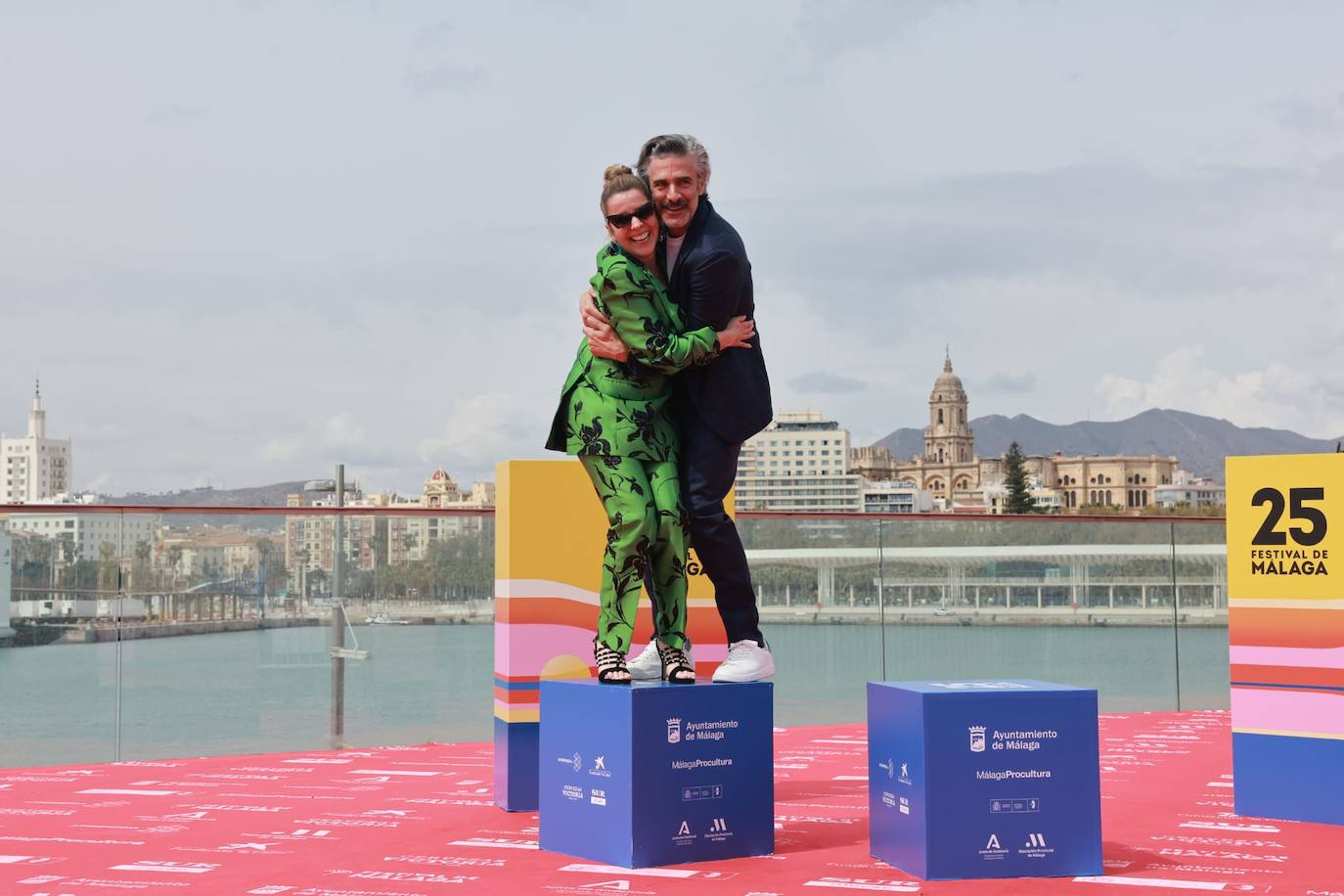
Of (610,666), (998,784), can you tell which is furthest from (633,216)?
(998,784)

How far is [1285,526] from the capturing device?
3771 millimetres

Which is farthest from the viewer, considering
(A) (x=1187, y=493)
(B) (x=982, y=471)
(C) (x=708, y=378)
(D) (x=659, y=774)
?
(B) (x=982, y=471)

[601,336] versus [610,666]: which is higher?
[601,336]

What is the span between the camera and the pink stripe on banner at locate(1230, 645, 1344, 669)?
144 inches

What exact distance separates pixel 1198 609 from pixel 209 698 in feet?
16.2

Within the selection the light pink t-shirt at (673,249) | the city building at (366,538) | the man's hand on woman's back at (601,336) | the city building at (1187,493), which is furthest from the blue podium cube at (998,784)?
the city building at (1187,493)

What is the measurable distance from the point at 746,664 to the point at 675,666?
0.18 meters

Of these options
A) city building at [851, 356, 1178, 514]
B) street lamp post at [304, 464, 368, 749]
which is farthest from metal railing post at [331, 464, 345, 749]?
city building at [851, 356, 1178, 514]

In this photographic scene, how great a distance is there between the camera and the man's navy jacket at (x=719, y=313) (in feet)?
10.8

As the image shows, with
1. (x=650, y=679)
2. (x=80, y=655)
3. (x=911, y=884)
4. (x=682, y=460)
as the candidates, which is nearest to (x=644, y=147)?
(x=682, y=460)

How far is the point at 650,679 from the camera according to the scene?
130 inches

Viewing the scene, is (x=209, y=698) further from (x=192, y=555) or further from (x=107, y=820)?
(x=107, y=820)

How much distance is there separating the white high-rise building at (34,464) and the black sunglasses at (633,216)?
173 meters

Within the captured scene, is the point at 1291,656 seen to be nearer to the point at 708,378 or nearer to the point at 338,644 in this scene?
the point at 708,378
